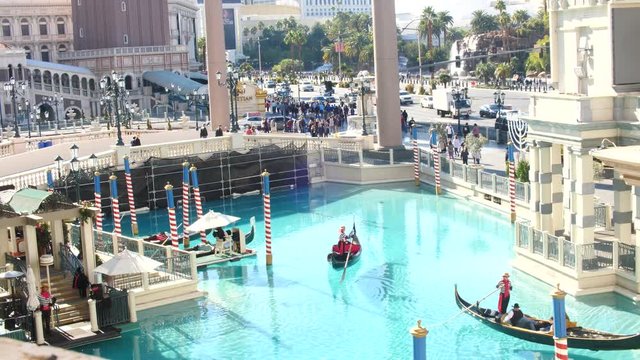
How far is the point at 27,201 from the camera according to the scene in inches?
1109

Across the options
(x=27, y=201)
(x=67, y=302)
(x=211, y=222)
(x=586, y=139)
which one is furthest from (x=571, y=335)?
(x=211, y=222)

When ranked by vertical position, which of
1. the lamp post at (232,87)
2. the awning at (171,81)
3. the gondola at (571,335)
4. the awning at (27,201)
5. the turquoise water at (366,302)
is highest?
the awning at (171,81)

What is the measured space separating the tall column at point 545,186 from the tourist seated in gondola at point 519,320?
8387mm

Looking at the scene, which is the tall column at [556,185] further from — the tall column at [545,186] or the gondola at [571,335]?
the gondola at [571,335]

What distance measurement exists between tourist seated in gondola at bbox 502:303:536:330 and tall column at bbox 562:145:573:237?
268 inches

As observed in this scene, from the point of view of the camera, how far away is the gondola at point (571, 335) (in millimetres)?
21219

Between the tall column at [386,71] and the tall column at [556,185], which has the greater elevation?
the tall column at [386,71]

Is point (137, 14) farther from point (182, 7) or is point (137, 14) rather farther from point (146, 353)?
point (146, 353)

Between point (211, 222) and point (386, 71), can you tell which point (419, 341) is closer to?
point (211, 222)

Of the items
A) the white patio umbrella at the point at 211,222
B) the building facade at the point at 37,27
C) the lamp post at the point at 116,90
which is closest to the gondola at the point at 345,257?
the white patio umbrella at the point at 211,222

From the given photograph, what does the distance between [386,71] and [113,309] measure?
3012 cm

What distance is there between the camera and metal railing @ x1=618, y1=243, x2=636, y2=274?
89.2 feet

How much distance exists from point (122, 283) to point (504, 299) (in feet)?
38.7

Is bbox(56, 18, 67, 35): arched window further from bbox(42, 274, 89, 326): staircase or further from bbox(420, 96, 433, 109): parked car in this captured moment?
bbox(42, 274, 89, 326): staircase
